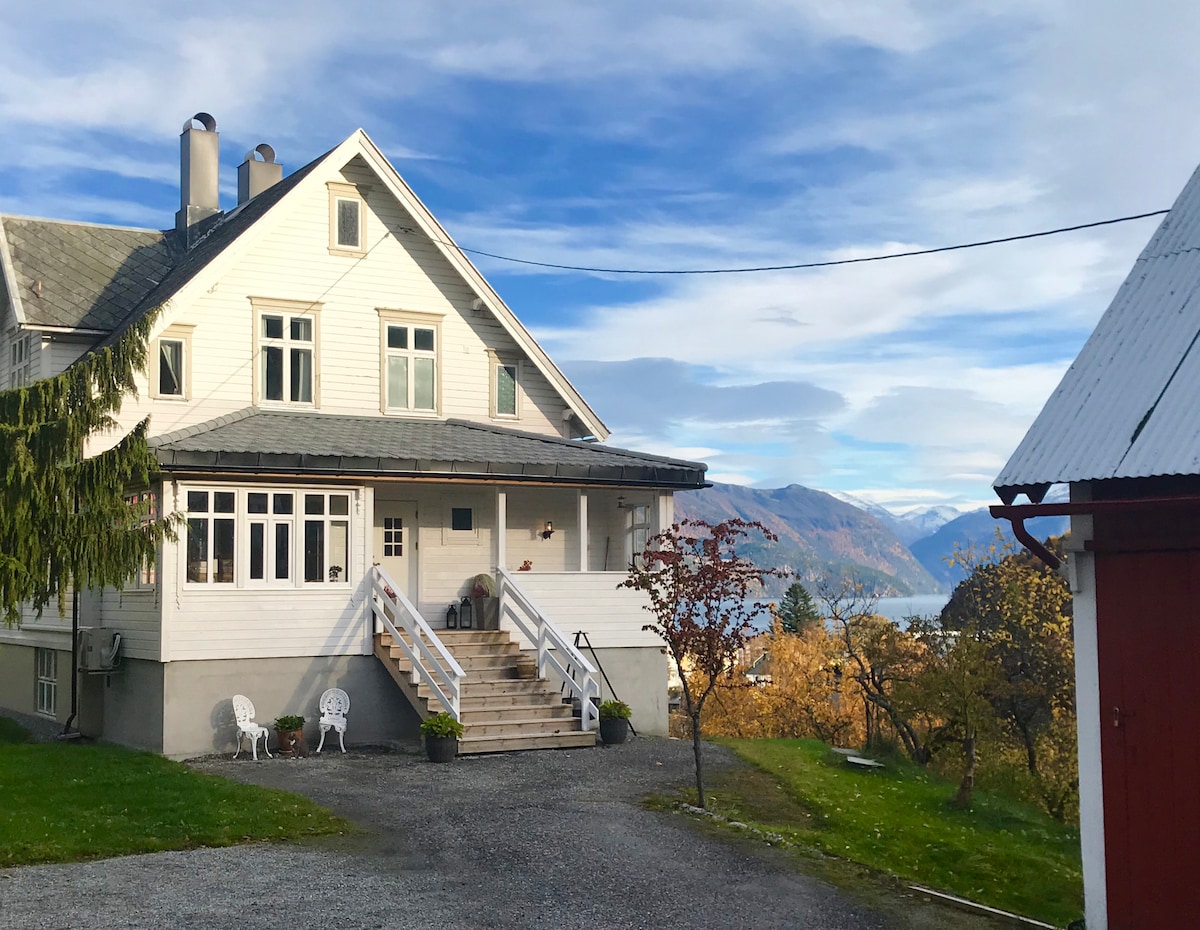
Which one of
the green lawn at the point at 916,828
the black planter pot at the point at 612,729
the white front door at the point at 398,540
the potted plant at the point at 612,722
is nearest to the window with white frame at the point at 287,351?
the white front door at the point at 398,540

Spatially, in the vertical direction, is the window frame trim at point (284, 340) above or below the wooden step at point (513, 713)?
above

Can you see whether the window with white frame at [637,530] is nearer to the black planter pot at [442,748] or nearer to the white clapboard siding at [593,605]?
the white clapboard siding at [593,605]

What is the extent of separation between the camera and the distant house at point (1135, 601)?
8812mm

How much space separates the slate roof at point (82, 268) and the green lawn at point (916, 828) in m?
13.4

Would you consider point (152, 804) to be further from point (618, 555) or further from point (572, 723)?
point (618, 555)

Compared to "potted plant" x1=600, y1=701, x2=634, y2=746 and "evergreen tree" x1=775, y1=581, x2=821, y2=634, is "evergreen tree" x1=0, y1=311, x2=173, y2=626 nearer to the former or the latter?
"potted plant" x1=600, y1=701, x2=634, y2=746

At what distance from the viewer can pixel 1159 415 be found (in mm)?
9141

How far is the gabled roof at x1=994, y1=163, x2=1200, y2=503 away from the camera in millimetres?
8961

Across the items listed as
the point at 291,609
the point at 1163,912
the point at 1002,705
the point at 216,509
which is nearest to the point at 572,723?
the point at 291,609

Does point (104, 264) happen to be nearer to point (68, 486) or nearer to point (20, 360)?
point (20, 360)

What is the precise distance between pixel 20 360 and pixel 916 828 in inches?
680

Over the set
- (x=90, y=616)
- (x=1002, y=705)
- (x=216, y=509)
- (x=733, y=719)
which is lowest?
(x=733, y=719)

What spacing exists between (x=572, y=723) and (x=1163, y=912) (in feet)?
35.4

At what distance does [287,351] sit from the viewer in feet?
72.3
